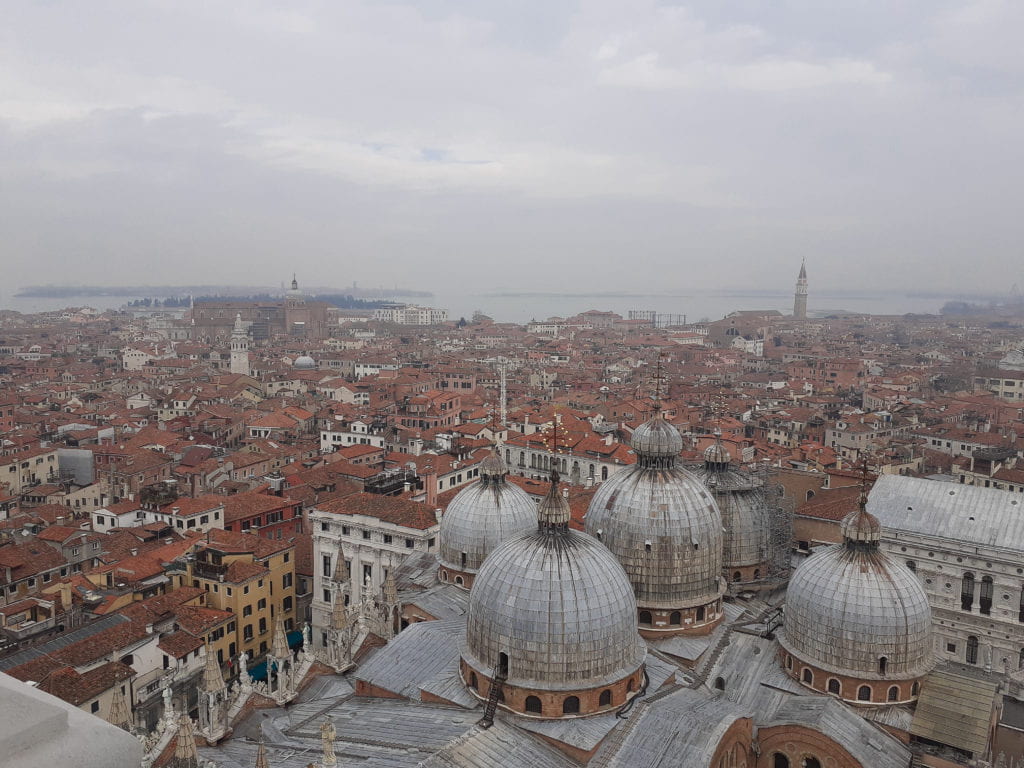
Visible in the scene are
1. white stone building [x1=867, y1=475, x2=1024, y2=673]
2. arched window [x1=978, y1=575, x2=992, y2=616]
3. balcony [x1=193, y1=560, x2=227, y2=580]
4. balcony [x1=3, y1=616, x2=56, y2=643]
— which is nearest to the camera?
white stone building [x1=867, y1=475, x2=1024, y2=673]

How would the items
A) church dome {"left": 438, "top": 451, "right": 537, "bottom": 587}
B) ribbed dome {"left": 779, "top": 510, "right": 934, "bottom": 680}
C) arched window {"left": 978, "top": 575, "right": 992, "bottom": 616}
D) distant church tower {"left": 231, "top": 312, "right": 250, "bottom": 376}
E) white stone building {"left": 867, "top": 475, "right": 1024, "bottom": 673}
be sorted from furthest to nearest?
distant church tower {"left": 231, "top": 312, "right": 250, "bottom": 376} < arched window {"left": 978, "top": 575, "right": 992, "bottom": 616} < white stone building {"left": 867, "top": 475, "right": 1024, "bottom": 673} < church dome {"left": 438, "top": 451, "right": 537, "bottom": 587} < ribbed dome {"left": 779, "top": 510, "right": 934, "bottom": 680}

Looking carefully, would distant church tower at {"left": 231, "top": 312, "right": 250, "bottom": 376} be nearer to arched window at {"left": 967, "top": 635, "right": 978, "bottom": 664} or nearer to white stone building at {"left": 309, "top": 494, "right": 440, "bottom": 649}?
white stone building at {"left": 309, "top": 494, "right": 440, "bottom": 649}

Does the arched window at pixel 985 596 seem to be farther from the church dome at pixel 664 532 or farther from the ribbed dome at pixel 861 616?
the church dome at pixel 664 532

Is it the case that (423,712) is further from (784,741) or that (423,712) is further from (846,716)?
(846,716)

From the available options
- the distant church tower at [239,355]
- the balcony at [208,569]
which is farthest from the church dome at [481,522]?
the distant church tower at [239,355]

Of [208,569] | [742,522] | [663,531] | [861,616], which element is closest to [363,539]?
[208,569]

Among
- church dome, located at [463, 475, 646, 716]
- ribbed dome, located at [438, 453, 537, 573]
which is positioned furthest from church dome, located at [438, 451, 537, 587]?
church dome, located at [463, 475, 646, 716]

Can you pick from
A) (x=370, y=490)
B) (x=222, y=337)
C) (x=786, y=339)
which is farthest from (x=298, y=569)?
(x=786, y=339)
